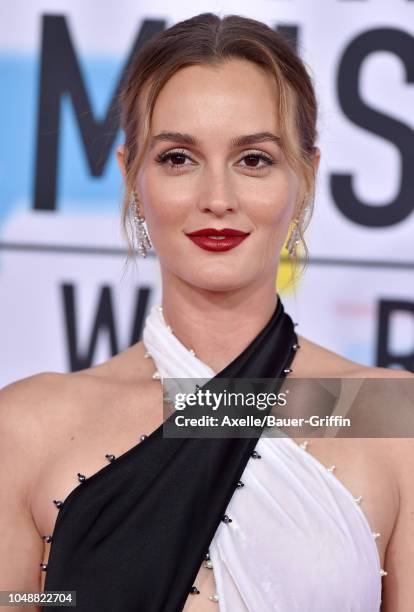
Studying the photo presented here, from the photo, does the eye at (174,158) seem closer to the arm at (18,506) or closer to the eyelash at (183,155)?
the eyelash at (183,155)

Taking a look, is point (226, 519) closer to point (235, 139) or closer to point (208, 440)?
point (208, 440)

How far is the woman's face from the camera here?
6.32 feet

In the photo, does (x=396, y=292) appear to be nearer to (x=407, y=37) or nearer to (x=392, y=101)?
(x=392, y=101)

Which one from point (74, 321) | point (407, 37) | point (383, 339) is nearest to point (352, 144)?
point (407, 37)

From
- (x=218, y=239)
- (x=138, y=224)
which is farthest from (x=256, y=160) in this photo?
(x=138, y=224)

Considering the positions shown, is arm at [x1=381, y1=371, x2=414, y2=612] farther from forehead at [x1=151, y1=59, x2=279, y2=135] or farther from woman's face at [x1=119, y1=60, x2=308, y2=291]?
forehead at [x1=151, y1=59, x2=279, y2=135]

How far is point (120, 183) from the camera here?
10.0 feet

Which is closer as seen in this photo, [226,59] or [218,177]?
[218,177]

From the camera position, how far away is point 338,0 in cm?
301

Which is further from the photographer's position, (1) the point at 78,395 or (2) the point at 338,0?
(2) the point at 338,0

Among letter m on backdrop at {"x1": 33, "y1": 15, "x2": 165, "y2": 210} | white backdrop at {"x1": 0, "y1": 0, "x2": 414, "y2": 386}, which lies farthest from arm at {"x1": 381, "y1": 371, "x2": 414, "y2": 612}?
letter m on backdrop at {"x1": 33, "y1": 15, "x2": 165, "y2": 210}

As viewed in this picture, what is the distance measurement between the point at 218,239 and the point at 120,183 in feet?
3.89

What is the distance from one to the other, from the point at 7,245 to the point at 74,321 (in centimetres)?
30

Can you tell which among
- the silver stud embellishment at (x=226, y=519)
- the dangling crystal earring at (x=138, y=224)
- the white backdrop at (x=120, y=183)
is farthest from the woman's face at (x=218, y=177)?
the white backdrop at (x=120, y=183)
